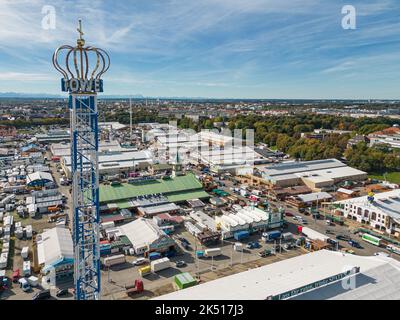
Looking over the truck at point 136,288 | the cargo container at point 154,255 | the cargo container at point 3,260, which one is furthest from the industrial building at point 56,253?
the cargo container at point 154,255

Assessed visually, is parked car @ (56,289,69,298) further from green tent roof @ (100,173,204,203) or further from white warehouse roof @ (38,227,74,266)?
green tent roof @ (100,173,204,203)

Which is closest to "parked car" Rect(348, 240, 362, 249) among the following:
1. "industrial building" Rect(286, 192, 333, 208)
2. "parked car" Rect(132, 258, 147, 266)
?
"industrial building" Rect(286, 192, 333, 208)

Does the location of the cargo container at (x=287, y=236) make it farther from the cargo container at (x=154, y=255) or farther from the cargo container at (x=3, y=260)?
the cargo container at (x=3, y=260)

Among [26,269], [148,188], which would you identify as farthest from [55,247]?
[148,188]

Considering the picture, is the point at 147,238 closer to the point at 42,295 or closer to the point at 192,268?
the point at 192,268

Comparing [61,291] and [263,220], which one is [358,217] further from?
[61,291]
